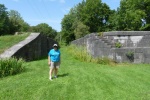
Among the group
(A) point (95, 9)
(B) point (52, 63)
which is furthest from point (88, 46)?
(A) point (95, 9)

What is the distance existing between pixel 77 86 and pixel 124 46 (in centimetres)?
733

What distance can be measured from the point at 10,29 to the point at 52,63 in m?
38.5

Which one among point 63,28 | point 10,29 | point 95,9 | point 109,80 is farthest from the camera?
point 63,28

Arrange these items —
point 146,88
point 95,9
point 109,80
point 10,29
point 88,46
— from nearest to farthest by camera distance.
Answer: point 146,88 → point 109,80 → point 88,46 → point 10,29 → point 95,9

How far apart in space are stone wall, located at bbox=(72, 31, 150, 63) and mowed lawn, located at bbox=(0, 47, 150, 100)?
11.6 feet

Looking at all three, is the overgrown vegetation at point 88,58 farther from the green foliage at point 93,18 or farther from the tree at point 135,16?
the green foliage at point 93,18

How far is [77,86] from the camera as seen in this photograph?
28.6ft

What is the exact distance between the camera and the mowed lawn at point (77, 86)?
776 cm

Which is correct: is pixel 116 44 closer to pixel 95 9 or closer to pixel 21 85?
pixel 21 85

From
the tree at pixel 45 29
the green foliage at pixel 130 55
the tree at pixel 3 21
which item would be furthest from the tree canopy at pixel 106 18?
the green foliage at pixel 130 55

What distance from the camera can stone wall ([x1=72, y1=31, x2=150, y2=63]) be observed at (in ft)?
48.1

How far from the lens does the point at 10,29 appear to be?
46812 mm

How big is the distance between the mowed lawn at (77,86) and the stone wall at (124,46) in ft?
11.6

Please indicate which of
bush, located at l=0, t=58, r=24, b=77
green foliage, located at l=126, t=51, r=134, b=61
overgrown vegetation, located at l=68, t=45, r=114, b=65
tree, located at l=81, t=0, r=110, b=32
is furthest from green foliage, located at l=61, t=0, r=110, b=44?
bush, located at l=0, t=58, r=24, b=77
